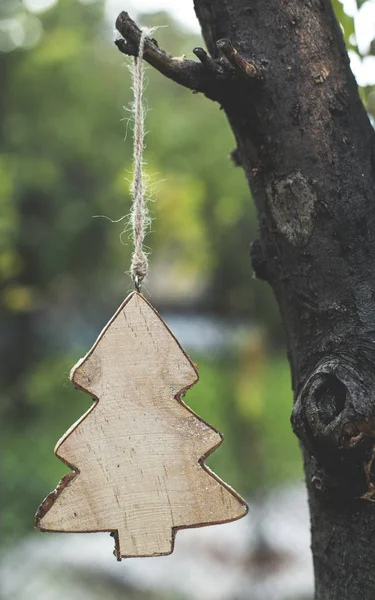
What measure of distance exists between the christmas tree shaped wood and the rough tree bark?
0.54 feet

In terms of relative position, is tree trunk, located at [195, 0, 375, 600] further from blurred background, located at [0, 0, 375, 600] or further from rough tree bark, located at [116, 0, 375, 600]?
blurred background, located at [0, 0, 375, 600]

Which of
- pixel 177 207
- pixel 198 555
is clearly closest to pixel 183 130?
pixel 177 207

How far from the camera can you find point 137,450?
3.24ft

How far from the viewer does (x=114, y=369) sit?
3.26ft

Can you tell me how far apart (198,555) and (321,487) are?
363 cm

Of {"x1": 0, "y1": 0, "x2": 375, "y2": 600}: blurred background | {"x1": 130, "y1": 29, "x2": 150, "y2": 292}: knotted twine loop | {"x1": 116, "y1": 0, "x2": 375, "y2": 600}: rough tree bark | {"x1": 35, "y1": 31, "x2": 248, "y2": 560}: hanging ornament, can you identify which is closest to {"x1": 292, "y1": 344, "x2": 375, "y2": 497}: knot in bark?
{"x1": 116, "y1": 0, "x2": 375, "y2": 600}: rough tree bark

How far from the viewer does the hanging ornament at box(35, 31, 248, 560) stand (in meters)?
0.98

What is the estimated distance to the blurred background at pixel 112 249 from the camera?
381 centimetres

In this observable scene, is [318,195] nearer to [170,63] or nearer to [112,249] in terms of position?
[170,63]

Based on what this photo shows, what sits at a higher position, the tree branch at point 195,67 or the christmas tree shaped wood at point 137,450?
the tree branch at point 195,67

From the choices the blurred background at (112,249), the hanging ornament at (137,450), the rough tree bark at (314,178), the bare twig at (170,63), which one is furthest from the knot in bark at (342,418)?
the blurred background at (112,249)

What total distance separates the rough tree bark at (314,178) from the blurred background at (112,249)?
7.34 feet

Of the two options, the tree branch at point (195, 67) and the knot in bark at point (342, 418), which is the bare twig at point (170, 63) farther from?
the knot in bark at point (342, 418)

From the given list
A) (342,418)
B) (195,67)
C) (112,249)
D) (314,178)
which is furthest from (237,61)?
(112,249)
